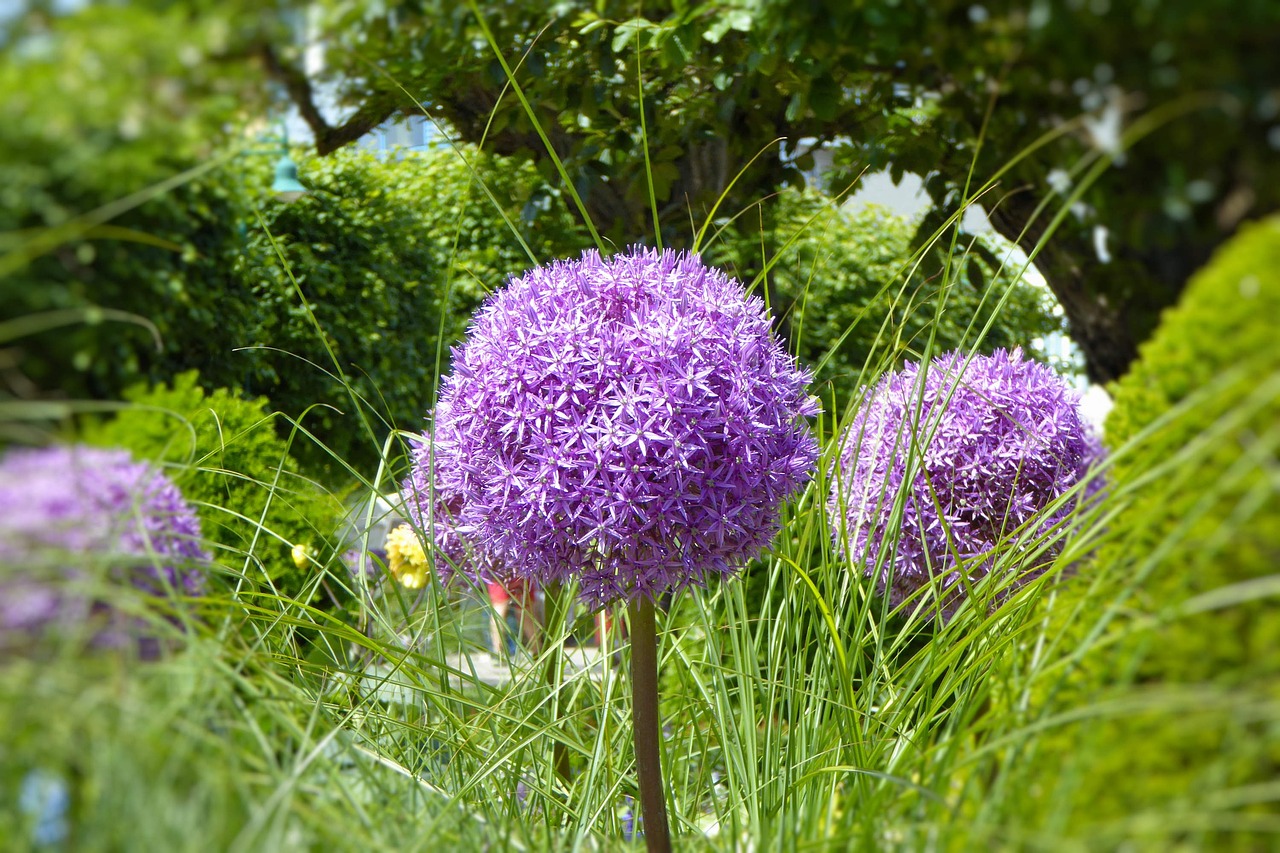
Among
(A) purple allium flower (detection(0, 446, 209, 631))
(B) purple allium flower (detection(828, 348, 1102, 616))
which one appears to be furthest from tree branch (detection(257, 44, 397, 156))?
(B) purple allium flower (detection(828, 348, 1102, 616))

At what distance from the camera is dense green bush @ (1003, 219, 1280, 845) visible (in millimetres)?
1073

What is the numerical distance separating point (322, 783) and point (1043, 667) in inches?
39.5

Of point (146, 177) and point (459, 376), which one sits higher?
point (146, 177)

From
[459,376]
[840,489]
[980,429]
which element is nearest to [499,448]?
[459,376]

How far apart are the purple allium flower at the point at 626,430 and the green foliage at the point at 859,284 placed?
82cm

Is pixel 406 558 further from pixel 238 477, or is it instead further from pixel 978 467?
pixel 978 467

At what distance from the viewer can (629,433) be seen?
169 centimetres

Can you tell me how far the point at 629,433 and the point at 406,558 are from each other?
1.99 meters

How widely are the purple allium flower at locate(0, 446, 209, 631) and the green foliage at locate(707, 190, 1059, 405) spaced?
1.69 metres

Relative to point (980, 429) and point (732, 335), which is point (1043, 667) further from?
point (980, 429)

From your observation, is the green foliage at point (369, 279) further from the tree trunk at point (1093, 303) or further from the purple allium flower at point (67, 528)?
the tree trunk at point (1093, 303)

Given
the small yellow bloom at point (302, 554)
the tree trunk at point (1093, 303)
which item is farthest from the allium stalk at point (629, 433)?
the small yellow bloom at point (302, 554)

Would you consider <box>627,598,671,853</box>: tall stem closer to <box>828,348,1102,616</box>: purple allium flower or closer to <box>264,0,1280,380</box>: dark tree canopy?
<box>828,348,1102,616</box>: purple allium flower

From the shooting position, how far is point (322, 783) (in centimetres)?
153
